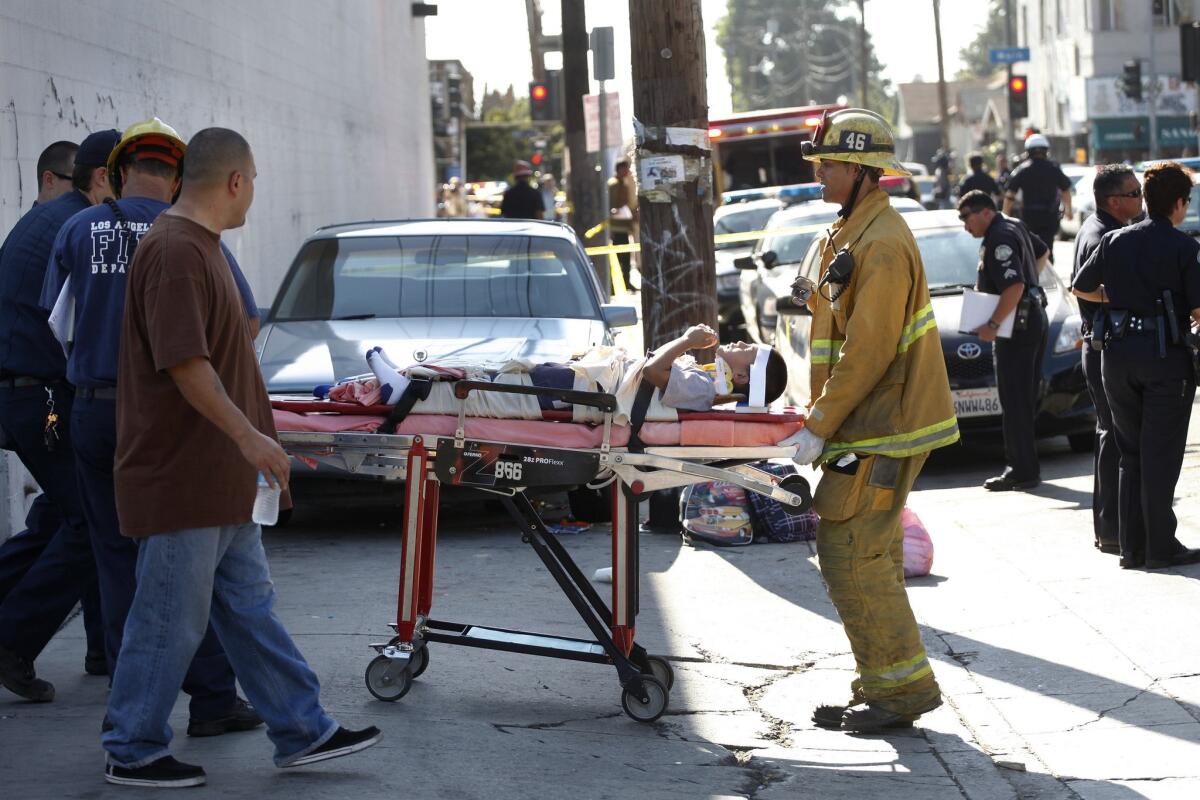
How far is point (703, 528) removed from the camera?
8.27 metres

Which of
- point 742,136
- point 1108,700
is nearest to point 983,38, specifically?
point 742,136

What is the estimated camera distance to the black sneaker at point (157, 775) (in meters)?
4.51

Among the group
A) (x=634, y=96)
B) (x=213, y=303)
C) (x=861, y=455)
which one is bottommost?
(x=861, y=455)

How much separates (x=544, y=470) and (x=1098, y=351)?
11.2 feet

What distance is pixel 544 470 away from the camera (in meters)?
5.25

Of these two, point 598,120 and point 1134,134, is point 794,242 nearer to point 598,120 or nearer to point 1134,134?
point 598,120

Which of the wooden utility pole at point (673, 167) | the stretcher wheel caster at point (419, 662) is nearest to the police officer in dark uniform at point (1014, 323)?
the wooden utility pole at point (673, 167)

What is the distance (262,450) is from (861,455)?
77.2 inches

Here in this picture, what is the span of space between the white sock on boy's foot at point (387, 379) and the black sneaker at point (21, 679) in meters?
1.50

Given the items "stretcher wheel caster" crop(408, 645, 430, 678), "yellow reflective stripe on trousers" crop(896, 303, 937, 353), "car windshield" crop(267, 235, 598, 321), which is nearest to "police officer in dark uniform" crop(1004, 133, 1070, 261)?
"car windshield" crop(267, 235, 598, 321)

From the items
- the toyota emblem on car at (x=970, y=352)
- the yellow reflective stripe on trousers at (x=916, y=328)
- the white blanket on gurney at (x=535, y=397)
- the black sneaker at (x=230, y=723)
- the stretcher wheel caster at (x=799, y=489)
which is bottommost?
the black sneaker at (x=230, y=723)

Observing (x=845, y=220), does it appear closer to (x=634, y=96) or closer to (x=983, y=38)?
(x=634, y=96)

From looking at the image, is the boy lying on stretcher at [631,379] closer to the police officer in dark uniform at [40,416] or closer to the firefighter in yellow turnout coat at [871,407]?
the firefighter in yellow turnout coat at [871,407]

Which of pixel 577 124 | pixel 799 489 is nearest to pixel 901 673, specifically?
pixel 799 489
